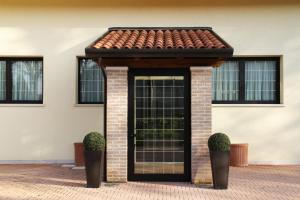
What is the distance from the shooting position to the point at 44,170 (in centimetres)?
1353

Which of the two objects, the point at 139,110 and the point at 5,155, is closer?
the point at 139,110

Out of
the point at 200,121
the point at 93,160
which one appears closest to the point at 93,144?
the point at 93,160

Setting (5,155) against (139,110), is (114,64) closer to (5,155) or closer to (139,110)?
(139,110)

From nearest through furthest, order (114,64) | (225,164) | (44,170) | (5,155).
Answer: (225,164)
(114,64)
(44,170)
(5,155)

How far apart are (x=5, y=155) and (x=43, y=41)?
3983mm

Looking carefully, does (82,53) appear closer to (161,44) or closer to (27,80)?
(27,80)

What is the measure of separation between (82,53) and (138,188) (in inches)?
240

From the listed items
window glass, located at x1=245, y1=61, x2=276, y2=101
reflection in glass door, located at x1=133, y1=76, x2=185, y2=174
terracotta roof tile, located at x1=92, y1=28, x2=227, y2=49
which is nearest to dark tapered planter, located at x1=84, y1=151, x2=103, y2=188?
reflection in glass door, located at x1=133, y1=76, x2=185, y2=174

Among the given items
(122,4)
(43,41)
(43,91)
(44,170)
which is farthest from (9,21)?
(44,170)

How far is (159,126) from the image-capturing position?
11.5m

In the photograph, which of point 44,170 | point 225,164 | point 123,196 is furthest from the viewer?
point 44,170

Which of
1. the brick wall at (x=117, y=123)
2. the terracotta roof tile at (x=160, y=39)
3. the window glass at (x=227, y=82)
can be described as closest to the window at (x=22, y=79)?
the terracotta roof tile at (x=160, y=39)

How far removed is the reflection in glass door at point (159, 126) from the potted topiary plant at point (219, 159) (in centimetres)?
105

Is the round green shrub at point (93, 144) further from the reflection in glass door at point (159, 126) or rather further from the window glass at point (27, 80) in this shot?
the window glass at point (27, 80)
